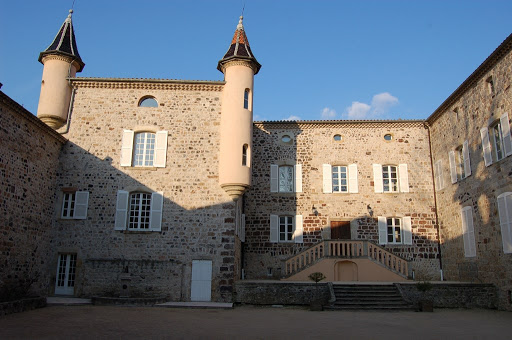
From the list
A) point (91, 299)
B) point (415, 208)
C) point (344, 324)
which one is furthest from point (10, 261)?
point (415, 208)

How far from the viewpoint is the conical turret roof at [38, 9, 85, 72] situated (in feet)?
55.1

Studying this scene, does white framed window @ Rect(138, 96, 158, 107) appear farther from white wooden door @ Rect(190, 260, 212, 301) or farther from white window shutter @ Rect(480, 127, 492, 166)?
white window shutter @ Rect(480, 127, 492, 166)

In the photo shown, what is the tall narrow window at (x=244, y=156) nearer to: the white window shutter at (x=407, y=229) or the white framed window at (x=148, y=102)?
the white framed window at (x=148, y=102)

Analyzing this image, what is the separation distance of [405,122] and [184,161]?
34.6 ft

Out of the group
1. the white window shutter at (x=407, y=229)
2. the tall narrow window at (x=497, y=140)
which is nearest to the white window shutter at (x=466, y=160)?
the tall narrow window at (x=497, y=140)

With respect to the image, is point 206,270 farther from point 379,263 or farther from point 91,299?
point 379,263

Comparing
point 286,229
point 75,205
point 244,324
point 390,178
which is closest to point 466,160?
point 390,178

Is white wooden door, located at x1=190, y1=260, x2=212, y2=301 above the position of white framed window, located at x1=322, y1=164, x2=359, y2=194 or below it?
below

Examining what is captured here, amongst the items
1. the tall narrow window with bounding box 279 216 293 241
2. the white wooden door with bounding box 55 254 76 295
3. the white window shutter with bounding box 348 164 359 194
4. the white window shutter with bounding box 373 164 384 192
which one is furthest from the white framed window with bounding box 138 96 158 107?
the white window shutter with bounding box 373 164 384 192

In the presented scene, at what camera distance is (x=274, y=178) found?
19.0 m

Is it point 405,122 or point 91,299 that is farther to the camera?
point 405,122

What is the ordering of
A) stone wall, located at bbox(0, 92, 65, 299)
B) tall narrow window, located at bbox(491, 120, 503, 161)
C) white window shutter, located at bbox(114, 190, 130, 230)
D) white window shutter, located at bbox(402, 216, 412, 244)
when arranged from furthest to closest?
white window shutter, located at bbox(402, 216, 412, 244) < white window shutter, located at bbox(114, 190, 130, 230) < tall narrow window, located at bbox(491, 120, 503, 161) < stone wall, located at bbox(0, 92, 65, 299)

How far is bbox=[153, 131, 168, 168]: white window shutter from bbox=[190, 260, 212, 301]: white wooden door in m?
3.92

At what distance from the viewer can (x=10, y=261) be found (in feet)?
41.7
